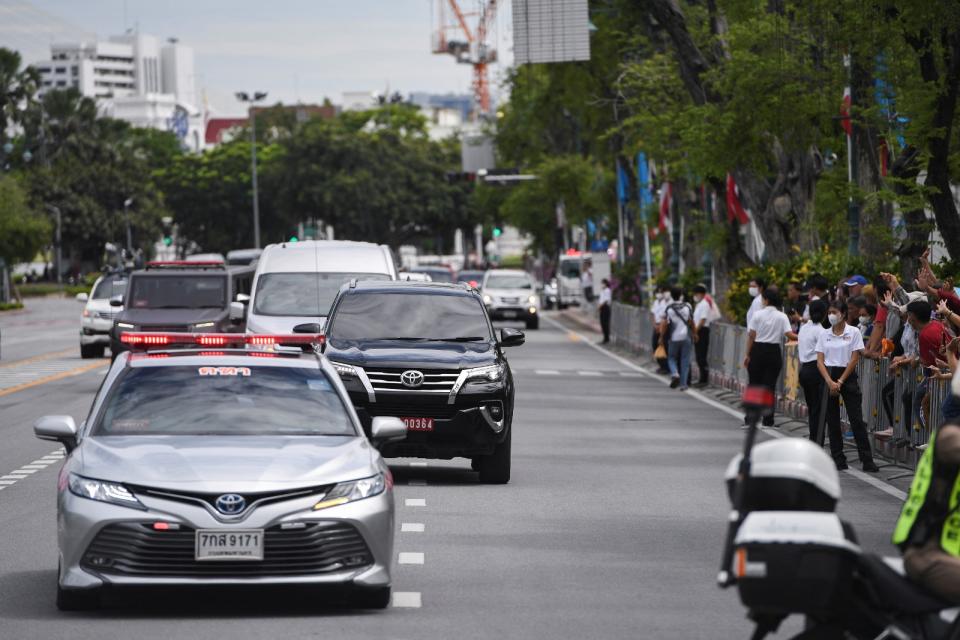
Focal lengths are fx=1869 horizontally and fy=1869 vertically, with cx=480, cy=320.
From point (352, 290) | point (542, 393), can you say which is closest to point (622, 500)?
point (352, 290)

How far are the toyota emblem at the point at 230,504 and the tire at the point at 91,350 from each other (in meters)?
31.4

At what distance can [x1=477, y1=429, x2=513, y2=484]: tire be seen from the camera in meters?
16.3

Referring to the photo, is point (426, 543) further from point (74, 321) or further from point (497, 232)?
point (497, 232)

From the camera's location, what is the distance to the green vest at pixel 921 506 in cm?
657

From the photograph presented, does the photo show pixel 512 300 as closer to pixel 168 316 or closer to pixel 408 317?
pixel 168 316

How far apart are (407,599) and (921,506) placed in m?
4.36

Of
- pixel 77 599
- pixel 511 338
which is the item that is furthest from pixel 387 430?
pixel 511 338

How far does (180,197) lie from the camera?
136 m

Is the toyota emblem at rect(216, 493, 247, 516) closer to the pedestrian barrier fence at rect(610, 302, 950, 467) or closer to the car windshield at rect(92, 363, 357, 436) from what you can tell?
the car windshield at rect(92, 363, 357, 436)

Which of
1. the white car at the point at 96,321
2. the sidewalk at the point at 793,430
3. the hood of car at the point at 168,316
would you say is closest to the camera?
the sidewalk at the point at 793,430

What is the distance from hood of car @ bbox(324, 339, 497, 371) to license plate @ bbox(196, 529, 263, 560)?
23.3ft

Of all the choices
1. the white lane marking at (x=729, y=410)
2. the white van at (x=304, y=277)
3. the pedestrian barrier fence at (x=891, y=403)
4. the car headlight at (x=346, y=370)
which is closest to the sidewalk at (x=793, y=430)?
the white lane marking at (x=729, y=410)

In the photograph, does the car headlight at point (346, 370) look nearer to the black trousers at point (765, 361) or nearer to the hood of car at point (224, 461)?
the hood of car at point (224, 461)

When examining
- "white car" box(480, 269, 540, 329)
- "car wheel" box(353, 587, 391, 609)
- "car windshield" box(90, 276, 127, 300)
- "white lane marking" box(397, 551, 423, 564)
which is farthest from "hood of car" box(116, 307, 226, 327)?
"white car" box(480, 269, 540, 329)
